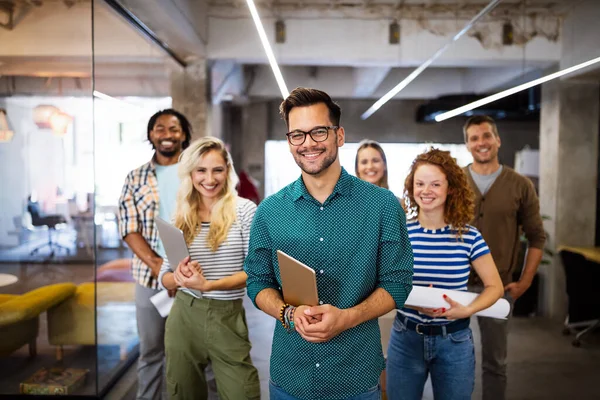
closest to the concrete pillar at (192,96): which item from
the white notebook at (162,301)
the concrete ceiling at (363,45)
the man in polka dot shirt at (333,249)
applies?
the concrete ceiling at (363,45)

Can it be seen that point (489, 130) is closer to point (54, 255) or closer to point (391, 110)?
point (391, 110)

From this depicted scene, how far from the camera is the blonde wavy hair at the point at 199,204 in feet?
7.16

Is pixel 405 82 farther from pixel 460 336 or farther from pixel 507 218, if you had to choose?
pixel 460 336

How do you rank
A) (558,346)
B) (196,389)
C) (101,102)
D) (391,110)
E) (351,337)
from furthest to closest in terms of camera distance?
(391,110)
(558,346)
(101,102)
(196,389)
(351,337)

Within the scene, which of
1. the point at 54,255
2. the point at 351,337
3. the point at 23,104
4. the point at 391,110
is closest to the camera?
the point at 351,337

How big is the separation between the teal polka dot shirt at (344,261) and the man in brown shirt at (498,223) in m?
1.50

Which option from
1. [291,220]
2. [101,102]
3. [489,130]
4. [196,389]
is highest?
[101,102]

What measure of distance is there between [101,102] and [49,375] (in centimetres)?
186

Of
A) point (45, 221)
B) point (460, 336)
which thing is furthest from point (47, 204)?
point (460, 336)

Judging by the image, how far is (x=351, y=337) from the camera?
1.58 metres

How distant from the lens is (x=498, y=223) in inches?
114

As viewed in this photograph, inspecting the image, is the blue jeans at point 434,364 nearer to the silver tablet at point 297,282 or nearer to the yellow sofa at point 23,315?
the silver tablet at point 297,282

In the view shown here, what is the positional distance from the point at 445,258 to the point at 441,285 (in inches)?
4.5

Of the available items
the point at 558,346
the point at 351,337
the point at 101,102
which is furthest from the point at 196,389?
the point at 558,346
